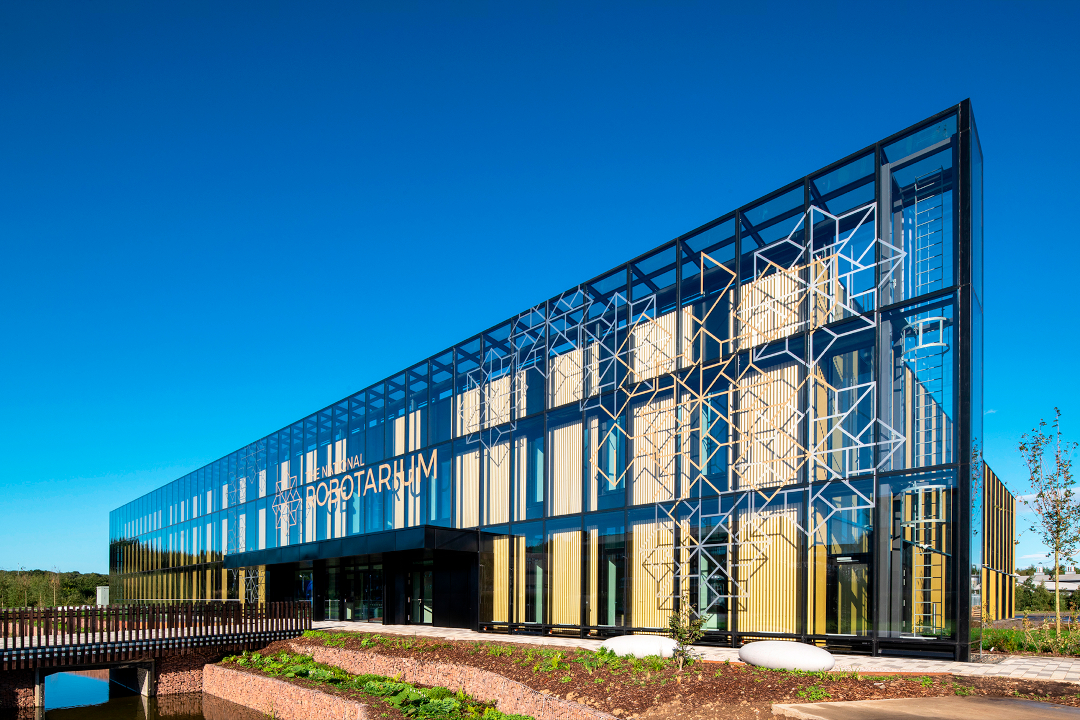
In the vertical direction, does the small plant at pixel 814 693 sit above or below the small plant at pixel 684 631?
above

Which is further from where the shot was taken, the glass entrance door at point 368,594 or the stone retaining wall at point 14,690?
the glass entrance door at point 368,594

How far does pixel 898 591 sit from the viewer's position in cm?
1664

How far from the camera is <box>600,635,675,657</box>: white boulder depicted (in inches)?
625

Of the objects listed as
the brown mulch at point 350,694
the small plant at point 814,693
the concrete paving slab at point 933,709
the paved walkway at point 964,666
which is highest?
the concrete paving slab at point 933,709

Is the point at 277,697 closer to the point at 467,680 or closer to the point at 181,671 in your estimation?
the point at 181,671

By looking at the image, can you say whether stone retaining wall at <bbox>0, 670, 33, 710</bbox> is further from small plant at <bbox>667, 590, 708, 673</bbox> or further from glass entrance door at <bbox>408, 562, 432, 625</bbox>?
small plant at <bbox>667, 590, 708, 673</bbox>

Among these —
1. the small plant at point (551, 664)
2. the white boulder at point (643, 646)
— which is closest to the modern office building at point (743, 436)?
the white boulder at point (643, 646)

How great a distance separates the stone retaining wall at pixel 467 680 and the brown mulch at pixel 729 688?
0.25 metres

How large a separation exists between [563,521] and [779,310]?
8.89m

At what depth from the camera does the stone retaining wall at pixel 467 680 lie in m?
13.9

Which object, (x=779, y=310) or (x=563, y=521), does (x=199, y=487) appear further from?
(x=779, y=310)

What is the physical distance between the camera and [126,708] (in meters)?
24.4

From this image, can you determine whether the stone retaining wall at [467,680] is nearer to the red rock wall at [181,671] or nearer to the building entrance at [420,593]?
the red rock wall at [181,671]

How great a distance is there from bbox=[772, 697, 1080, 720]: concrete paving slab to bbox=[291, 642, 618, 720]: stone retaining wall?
283 centimetres
